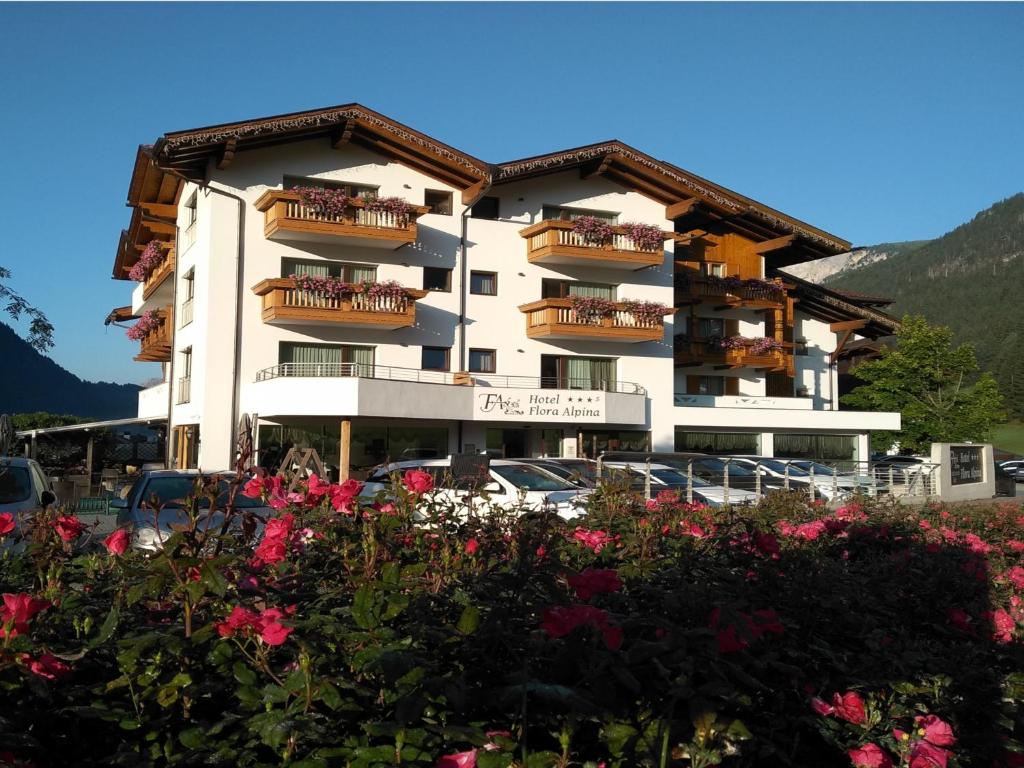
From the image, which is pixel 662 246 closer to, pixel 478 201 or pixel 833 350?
pixel 478 201

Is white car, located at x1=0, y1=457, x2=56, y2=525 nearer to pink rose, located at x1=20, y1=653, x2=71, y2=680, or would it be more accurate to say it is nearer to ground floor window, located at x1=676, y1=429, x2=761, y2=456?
pink rose, located at x1=20, y1=653, x2=71, y2=680

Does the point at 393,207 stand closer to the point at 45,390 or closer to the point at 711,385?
the point at 711,385

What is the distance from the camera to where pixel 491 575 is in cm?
363

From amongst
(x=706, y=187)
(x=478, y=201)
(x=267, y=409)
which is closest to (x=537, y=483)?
(x=267, y=409)

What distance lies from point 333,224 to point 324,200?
74cm

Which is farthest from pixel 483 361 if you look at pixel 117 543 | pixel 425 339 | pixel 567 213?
pixel 117 543

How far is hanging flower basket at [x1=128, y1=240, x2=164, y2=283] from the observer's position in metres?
36.2

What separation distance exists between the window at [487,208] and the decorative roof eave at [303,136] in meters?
1.51

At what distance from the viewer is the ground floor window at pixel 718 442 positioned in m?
35.7

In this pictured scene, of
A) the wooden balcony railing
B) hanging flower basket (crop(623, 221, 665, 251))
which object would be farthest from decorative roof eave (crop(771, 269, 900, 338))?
the wooden balcony railing

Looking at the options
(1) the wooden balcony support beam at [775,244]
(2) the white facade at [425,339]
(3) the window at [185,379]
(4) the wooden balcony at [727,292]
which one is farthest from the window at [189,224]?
(1) the wooden balcony support beam at [775,244]

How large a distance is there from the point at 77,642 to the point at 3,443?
937 inches

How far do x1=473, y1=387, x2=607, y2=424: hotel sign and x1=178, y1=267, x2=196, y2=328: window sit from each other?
9.73m

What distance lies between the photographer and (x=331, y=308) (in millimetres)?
28422
